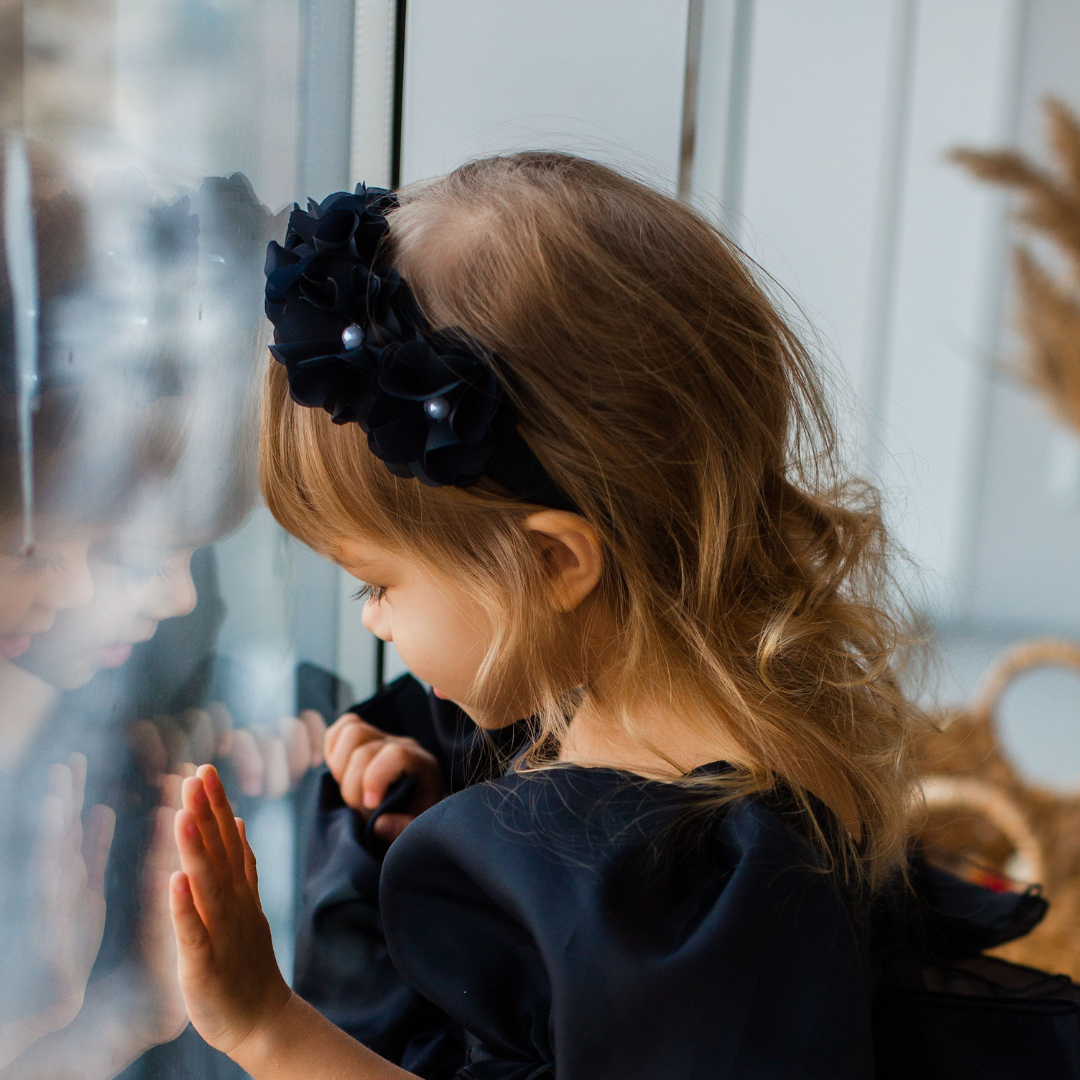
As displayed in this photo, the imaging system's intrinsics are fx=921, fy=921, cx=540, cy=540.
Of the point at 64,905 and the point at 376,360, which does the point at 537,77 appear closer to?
the point at 376,360

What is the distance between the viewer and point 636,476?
1.65ft

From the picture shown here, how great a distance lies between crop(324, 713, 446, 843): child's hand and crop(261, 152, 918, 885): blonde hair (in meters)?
0.12

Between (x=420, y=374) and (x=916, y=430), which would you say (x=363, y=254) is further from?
(x=916, y=430)

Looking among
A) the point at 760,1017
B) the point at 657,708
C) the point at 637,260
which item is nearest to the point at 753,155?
the point at 637,260

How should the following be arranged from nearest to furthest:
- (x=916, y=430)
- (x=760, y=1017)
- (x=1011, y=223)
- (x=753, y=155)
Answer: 1. (x=760, y=1017)
2. (x=753, y=155)
3. (x=1011, y=223)
4. (x=916, y=430)

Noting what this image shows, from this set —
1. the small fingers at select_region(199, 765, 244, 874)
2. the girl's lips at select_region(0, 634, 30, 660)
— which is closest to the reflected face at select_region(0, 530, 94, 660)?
the girl's lips at select_region(0, 634, 30, 660)

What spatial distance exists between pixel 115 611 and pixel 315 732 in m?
0.27

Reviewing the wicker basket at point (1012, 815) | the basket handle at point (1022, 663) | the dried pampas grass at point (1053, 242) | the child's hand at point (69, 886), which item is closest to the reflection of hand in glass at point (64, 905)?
the child's hand at point (69, 886)

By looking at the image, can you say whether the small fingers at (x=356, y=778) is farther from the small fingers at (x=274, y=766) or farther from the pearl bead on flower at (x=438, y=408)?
the pearl bead on flower at (x=438, y=408)

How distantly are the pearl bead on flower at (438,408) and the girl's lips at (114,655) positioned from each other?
6.7 inches

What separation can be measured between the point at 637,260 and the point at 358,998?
0.47 metres

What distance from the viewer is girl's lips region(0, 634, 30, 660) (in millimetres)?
322

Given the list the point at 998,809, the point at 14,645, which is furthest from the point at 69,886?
the point at 998,809

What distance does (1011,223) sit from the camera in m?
1.50
